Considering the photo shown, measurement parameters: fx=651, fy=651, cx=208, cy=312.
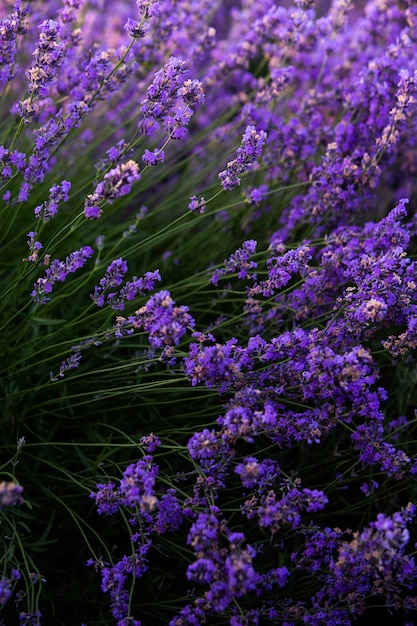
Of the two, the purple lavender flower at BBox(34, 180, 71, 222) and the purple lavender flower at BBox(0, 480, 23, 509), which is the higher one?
the purple lavender flower at BBox(34, 180, 71, 222)

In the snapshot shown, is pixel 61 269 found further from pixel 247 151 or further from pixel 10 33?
pixel 10 33

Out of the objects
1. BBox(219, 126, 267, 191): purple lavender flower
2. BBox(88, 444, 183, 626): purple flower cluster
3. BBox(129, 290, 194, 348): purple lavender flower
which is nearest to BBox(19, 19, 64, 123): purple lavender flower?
BBox(219, 126, 267, 191): purple lavender flower

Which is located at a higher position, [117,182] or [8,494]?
[117,182]

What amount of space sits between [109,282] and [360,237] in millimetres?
901

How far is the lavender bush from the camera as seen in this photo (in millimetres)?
1594

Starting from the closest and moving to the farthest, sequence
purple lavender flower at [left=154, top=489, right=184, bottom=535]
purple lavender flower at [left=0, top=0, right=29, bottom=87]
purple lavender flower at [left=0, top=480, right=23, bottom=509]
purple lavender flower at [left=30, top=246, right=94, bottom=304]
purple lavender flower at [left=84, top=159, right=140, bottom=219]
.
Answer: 1. purple lavender flower at [left=0, top=480, right=23, bottom=509]
2. purple lavender flower at [left=84, top=159, right=140, bottom=219]
3. purple lavender flower at [left=154, top=489, right=184, bottom=535]
4. purple lavender flower at [left=30, top=246, right=94, bottom=304]
5. purple lavender flower at [left=0, top=0, right=29, bottom=87]

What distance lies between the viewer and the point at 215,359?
5.11 ft

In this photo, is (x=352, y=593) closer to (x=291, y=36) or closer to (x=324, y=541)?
(x=324, y=541)

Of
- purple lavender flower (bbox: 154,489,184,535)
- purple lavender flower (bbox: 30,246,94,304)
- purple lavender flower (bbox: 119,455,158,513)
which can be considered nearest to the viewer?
purple lavender flower (bbox: 119,455,158,513)

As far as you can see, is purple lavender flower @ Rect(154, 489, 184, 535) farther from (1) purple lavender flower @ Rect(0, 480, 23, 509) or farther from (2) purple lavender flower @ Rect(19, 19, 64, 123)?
(2) purple lavender flower @ Rect(19, 19, 64, 123)

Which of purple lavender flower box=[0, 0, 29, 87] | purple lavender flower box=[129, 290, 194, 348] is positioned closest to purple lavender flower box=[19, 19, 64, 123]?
purple lavender flower box=[0, 0, 29, 87]

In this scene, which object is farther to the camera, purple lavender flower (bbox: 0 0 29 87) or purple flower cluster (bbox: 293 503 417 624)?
purple lavender flower (bbox: 0 0 29 87)

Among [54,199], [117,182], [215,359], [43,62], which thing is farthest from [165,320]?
[43,62]

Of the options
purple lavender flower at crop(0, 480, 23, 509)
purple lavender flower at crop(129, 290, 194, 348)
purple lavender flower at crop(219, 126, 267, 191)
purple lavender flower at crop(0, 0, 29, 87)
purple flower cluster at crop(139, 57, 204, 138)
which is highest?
purple lavender flower at crop(0, 0, 29, 87)
